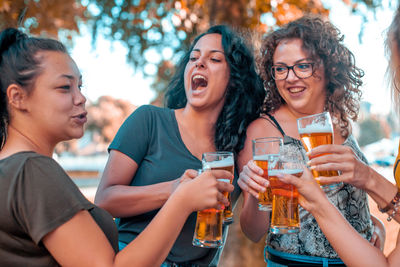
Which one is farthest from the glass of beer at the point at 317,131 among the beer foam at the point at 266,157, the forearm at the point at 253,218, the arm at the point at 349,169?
the forearm at the point at 253,218

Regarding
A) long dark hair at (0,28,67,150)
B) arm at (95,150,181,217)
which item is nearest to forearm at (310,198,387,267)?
Result: arm at (95,150,181,217)

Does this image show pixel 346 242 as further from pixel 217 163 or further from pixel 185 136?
pixel 185 136

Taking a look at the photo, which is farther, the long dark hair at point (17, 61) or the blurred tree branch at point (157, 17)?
the blurred tree branch at point (157, 17)

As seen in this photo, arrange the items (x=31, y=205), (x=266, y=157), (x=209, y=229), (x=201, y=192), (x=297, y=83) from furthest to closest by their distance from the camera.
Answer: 1. (x=297, y=83)
2. (x=266, y=157)
3. (x=209, y=229)
4. (x=201, y=192)
5. (x=31, y=205)

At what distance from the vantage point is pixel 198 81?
2.58m

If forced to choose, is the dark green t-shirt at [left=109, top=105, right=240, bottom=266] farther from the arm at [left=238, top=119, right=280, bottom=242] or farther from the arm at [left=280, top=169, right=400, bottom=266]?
the arm at [left=280, top=169, right=400, bottom=266]

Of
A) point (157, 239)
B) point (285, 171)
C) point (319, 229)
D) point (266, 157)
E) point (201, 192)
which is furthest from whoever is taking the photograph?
point (319, 229)

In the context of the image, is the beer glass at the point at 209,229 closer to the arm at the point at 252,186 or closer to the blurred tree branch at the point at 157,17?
the arm at the point at 252,186

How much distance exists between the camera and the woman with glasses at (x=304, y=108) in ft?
7.22

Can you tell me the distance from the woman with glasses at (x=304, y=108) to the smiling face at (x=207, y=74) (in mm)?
348

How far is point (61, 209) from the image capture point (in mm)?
1335

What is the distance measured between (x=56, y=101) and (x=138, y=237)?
72 cm

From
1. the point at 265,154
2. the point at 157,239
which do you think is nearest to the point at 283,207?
the point at 265,154

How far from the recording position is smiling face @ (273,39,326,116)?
2.39 metres
